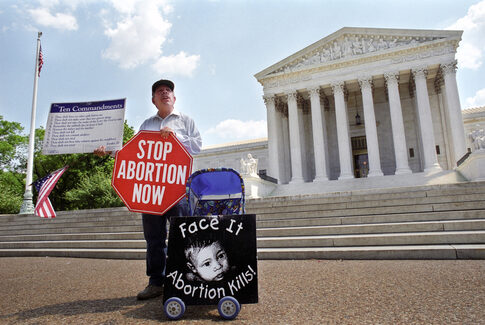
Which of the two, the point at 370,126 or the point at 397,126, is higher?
the point at 370,126

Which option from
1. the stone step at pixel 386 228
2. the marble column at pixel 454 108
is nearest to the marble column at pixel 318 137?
the marble column at pixel 454 108

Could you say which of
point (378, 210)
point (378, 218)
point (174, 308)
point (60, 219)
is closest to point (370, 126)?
point (378, 210)

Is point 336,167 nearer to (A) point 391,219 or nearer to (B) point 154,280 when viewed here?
(A) point 391,219

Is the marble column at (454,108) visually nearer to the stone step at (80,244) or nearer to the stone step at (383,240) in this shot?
the stone step at (383,240)

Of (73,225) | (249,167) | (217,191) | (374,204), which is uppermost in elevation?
(249,167)

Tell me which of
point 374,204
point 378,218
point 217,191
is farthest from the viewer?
point 374,204

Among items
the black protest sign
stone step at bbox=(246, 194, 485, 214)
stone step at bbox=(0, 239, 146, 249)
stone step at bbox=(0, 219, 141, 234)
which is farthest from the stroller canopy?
stone step at bbox=(0, 219, 141, 234)

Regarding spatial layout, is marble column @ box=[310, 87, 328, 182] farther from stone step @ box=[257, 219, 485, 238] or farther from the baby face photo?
the baby face photo

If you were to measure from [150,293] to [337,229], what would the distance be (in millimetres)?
5743

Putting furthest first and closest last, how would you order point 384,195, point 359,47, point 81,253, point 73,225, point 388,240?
point 359,47 → point 73,225 → point 384,195 → point 81,253 → point 388,240

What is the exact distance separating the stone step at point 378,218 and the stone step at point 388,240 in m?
1.20

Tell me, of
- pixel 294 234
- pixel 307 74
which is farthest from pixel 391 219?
pixel 307 74

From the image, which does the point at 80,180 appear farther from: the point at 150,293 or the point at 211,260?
the point at 211,260

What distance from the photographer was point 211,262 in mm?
3184
